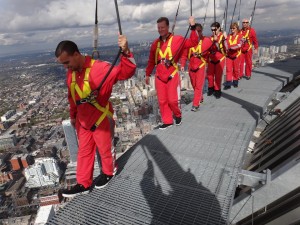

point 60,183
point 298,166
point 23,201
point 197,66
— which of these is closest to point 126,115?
point 60,183

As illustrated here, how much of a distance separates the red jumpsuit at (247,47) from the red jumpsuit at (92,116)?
5881 millimetres

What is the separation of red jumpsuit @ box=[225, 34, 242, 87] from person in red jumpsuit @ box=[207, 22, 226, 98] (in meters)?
0.92

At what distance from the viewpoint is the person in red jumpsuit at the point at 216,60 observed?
233 inches

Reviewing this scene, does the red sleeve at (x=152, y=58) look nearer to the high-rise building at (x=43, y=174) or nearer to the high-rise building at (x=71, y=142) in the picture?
the high-rise building at (x=43, y=174)

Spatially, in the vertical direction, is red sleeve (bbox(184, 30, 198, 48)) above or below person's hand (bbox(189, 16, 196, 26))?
below

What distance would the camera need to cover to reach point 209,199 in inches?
105

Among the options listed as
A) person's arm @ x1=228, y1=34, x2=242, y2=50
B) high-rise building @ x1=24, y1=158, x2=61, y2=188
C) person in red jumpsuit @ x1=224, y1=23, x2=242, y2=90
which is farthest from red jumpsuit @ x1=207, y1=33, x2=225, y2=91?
high-rise building @ x1=24, y1=158, x2=61, y2=188

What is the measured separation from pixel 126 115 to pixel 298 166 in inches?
1829

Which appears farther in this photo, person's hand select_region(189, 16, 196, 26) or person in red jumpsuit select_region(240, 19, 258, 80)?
person in red jumpsuit select_region(240, 19, 258, 80)

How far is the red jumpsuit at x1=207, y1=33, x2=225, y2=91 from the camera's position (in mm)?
6229

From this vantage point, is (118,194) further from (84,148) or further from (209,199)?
(209,199)

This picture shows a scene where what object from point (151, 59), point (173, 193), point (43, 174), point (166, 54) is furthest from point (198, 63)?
point (43, 174)

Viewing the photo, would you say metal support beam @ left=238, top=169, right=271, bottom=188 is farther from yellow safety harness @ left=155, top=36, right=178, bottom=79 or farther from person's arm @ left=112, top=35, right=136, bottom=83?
yellow safety harness @ left=155, top=36, right=178, bottom=79

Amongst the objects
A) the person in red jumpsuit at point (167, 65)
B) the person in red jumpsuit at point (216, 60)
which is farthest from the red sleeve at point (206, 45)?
the person in red jumpsuit at point (167, 65)
